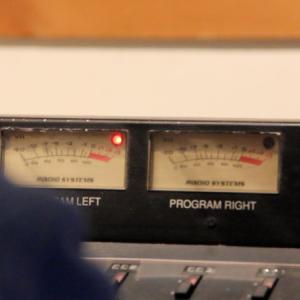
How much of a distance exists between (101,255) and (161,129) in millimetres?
107

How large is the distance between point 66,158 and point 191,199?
0.11 m

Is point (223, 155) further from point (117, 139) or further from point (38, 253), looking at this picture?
point (38, 253)

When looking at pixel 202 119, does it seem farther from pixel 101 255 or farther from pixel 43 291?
pixel 43 291

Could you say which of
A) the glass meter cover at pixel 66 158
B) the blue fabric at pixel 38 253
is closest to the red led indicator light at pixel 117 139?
the glass meter cover at pixel 66 158

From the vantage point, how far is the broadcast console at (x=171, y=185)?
79 cm

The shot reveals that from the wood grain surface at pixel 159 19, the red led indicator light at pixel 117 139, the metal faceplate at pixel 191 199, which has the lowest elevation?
the metal faceplate at pixel 191 199

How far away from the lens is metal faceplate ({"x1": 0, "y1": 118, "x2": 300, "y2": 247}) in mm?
796

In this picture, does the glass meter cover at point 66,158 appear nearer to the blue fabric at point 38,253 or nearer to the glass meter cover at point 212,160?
the glass meter cover at point 212,160

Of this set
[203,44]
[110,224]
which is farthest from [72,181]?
[203,44]

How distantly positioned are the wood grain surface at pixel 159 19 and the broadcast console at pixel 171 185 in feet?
0.22

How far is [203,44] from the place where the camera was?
82 centimetres

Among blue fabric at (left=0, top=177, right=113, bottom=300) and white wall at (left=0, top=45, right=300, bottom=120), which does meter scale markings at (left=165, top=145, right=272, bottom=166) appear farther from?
blue fabric at (left=0, top=177, right=113, bottom=300)

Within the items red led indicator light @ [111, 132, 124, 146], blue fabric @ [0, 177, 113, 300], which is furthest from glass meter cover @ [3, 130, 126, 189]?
blue fabric @ [0, 177, 113, 300]

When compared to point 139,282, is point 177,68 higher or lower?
higher
